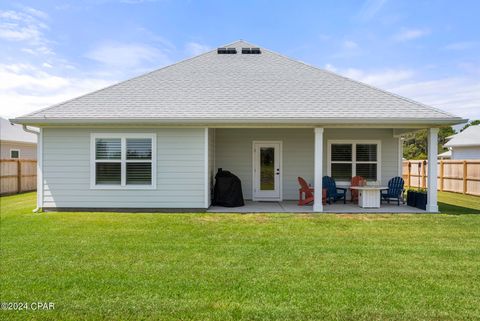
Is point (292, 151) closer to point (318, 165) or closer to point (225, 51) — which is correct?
point (318, 165)

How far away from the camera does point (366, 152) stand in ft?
40.1

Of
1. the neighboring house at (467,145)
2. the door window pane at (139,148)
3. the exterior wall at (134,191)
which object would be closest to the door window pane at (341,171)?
the exterior wall at (134,191)

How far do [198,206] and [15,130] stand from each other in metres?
20.6

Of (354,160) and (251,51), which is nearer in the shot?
(354,160)

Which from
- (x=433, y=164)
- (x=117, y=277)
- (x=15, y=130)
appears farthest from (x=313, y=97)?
(x=15, y=130)

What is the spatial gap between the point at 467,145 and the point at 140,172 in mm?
23274

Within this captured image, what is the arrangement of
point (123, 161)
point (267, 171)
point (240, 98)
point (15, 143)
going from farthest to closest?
point (15, 143) → point (267, 171) → point (240, 98) → point (123, 161)

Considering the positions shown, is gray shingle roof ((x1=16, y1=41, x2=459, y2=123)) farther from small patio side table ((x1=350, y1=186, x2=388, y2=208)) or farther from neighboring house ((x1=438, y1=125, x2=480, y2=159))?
neighboring house ((x1=438, y1=125, x2=480, y2=159))

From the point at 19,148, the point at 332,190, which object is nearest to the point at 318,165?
the point at 332,190

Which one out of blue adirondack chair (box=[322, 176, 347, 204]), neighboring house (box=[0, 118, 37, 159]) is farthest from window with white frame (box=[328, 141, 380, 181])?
neighboring house (box=[0, 118, 37, 159])

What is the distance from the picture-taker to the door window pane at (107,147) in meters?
9.81

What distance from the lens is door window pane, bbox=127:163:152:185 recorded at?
982 cm

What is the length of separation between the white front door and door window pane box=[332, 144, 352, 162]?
83.8 inches

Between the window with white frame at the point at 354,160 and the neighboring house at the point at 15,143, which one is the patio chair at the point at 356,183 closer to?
the window with white frame at the point at 354,160
